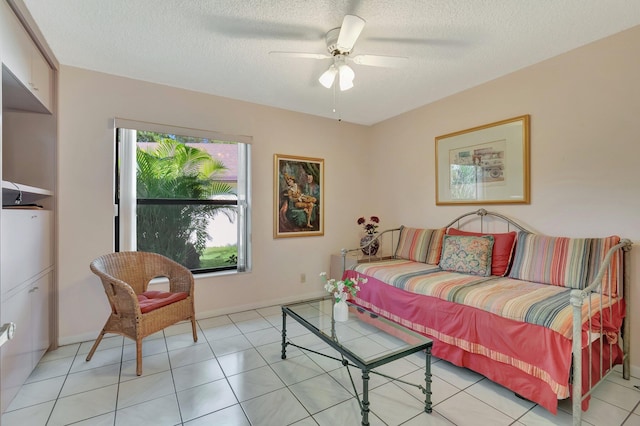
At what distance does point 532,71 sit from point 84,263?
13.9ft

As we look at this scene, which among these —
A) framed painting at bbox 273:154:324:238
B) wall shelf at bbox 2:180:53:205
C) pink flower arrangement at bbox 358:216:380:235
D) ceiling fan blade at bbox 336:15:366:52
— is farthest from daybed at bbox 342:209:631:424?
wall shelf at bbox 2:180:53:205

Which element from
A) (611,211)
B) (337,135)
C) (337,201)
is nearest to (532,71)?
(611,211)

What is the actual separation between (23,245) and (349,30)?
244 centimetres

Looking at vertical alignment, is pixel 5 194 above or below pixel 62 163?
below

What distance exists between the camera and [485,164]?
2877 mm

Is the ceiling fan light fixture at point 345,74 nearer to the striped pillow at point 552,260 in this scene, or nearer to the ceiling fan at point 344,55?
the ceiling fan at point 344,55

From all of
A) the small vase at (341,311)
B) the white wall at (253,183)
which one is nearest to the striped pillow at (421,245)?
the white wall at (253,183)

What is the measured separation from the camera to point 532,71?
252 centimetres

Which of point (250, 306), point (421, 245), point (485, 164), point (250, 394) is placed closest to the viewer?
point (250, 394)

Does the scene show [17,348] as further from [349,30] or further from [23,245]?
[349,30]

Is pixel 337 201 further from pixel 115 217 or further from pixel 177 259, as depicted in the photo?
pixel 115 217

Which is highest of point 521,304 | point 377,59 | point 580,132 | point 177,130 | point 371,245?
point 377,59

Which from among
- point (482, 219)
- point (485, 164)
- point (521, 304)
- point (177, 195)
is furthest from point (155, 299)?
point (485, 164)

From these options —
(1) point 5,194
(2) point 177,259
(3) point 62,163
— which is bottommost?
(2) point 177,259
